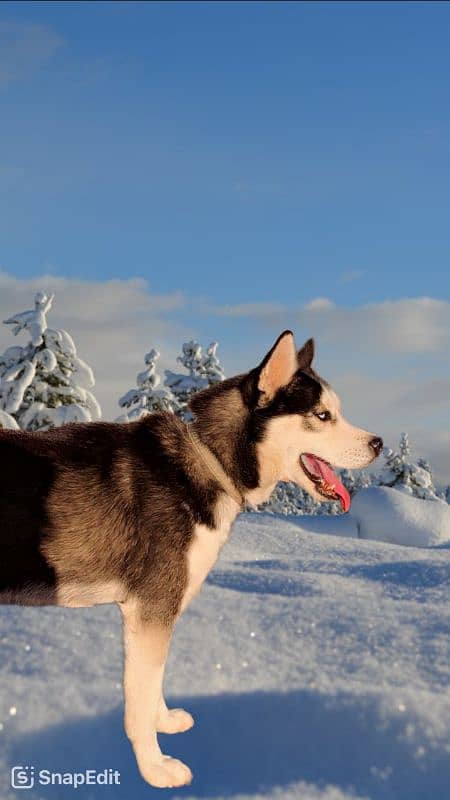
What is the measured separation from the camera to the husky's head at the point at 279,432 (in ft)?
18.0

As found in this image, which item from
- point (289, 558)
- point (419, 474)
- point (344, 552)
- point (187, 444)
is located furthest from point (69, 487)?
point (419, 474)

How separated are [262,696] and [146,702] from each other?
3.43 feet

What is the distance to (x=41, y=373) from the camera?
23.8 m

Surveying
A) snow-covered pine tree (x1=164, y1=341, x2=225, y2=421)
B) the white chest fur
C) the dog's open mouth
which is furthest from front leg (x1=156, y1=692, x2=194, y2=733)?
snow-covered pine tree (x1=164, y1=341, x2=225, y2=421)

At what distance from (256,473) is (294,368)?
2.52 ft

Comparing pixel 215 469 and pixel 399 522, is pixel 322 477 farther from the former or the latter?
pixel 399 522

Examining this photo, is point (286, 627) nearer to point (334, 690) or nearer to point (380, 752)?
point (334, 690)

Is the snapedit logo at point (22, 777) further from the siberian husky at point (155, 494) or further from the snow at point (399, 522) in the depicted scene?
the snow at point (399, 522)

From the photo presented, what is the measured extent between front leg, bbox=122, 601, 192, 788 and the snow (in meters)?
14.3

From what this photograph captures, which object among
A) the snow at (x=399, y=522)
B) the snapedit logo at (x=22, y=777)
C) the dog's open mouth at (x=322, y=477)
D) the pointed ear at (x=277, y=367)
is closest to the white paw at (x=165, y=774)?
the snapedit logo at (x=22, y=777)

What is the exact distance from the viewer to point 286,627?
23.5 feet

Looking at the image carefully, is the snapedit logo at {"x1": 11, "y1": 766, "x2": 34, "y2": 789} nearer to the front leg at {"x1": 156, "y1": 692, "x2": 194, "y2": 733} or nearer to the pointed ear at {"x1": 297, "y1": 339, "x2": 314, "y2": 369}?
the front leg at {"x1": 156, "y1": 692, "x2": 194, "y2": 733}

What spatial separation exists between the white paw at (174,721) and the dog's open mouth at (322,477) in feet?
5.84

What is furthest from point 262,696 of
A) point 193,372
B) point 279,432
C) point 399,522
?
point 193,372
